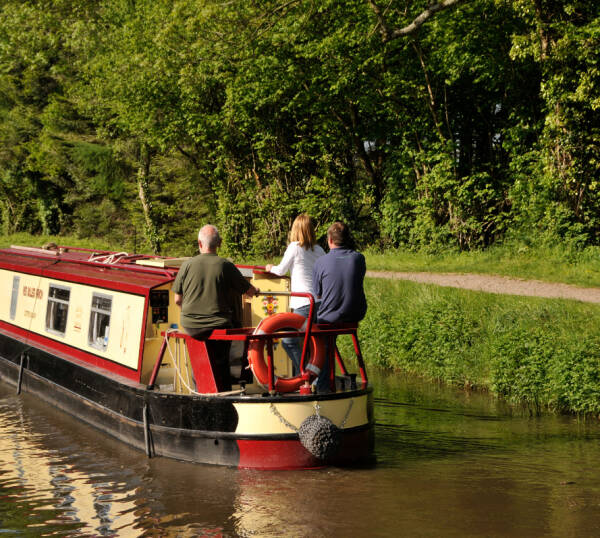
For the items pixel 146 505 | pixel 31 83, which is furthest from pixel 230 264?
pixel 31 83

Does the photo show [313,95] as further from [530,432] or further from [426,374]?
[530,432]

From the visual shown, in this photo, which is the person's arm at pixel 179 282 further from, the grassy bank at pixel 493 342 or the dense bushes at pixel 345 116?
the dense bushes at pixel 345 116

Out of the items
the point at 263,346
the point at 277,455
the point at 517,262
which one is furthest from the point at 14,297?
the point at 517,262

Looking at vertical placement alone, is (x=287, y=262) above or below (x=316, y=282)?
above

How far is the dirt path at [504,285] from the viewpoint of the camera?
13802 mm

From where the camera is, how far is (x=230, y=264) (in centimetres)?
815

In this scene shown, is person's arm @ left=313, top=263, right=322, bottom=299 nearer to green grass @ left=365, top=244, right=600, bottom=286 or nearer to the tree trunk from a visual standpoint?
green grass @ left=365, top=244, right=600, bottom=286

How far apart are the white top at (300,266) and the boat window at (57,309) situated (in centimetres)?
429

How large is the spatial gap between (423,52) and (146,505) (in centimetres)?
1698

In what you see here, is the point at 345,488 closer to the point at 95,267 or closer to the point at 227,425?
the point at 227,425

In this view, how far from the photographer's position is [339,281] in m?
8.16

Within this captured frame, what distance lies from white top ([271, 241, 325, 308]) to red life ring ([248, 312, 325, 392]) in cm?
31

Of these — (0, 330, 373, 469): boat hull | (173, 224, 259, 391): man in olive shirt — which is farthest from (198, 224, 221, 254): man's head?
(0, 330, 373, 469): boat hull

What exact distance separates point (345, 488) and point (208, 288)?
7.55 feet
